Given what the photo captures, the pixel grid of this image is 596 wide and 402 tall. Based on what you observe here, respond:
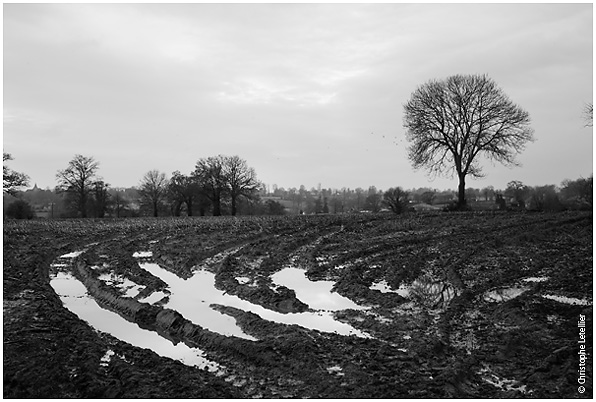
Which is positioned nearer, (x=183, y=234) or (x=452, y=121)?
(x=183, y=234)

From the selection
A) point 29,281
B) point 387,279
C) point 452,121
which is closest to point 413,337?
point 387,279

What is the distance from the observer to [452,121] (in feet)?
94.9

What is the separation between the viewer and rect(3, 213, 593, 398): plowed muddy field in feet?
13.3

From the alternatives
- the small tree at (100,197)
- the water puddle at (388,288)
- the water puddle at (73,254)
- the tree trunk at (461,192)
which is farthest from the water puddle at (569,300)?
the small tree at (100,197)

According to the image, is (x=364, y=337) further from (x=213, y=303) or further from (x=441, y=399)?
(x=213, y=303)

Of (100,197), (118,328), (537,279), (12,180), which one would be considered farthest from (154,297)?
(100,197)

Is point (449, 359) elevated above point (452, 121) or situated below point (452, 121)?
below

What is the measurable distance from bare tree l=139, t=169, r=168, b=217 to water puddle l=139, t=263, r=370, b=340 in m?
54.4

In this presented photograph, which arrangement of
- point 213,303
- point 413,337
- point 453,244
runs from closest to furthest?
point 413,337 < point 213,303 < point 453,244

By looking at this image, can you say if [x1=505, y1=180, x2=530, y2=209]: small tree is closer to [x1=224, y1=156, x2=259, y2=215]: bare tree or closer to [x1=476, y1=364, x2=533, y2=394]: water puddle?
[x1=224, y1=156, x2=259, y2=215]: bare tree

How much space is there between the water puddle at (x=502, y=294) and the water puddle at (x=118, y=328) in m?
3.91

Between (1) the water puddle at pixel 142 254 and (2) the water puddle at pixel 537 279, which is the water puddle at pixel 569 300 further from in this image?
(1) the water puddle at pixel 142 254

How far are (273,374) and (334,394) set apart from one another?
2.15 feet

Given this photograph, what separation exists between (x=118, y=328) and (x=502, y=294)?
512 centimetres
